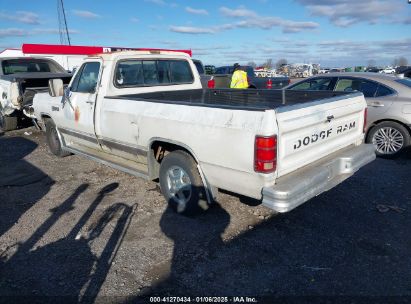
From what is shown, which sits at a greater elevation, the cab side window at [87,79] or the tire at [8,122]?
the cab side window at [87,79]

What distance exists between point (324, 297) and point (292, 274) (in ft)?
1.18

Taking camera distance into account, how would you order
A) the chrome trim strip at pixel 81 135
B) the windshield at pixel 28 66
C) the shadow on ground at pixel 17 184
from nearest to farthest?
the shadow on ground at pixel 17 184 < the chrome trim strip at pixel 81 135 < the windshield at pixel 28 66

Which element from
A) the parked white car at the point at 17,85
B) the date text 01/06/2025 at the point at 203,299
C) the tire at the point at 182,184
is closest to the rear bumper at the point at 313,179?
the date text 01/06/2025 at the point at 203,299

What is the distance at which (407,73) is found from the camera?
1291cm

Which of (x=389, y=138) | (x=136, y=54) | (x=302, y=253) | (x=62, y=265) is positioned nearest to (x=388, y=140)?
(x=389, y=138)

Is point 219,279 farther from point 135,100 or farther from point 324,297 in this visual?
point 135,100

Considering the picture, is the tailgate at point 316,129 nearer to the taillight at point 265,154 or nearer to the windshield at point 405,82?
the taillight at point 265,154

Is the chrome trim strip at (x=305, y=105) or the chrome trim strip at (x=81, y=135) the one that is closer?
the chrome trim strip at (x=305, y=105)

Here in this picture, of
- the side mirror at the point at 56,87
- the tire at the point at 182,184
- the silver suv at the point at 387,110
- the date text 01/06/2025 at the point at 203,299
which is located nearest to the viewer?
the date text 01/06/2025 at the point at 203,299

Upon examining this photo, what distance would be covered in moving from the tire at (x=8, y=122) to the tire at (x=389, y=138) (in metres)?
8.75

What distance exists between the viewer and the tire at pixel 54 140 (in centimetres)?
658

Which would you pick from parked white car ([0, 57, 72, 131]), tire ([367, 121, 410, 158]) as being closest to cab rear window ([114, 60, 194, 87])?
tire ([367, 121, 410, 158])

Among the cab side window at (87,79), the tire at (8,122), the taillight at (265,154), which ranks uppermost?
the cab side window at (87,79)

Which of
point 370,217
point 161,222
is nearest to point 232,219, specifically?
point 161,222
